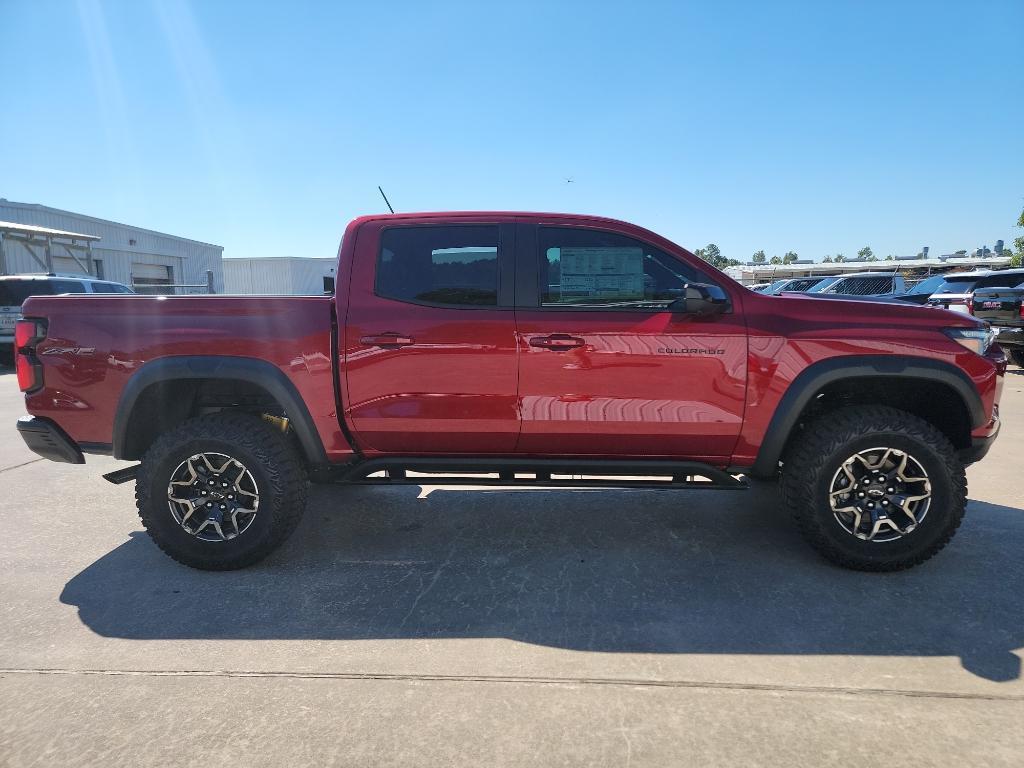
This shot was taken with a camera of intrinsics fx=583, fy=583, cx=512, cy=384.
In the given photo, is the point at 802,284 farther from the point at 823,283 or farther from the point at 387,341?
the point at 387,341

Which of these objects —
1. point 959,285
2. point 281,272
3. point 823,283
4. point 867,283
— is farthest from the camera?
point 281,272

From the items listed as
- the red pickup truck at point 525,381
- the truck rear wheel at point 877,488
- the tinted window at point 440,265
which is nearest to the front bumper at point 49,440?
the red pickup truck at point 525,381

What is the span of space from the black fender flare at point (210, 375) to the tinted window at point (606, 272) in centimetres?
148

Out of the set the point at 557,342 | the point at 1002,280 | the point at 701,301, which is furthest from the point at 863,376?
the point at 1002,280

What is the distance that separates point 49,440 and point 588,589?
306 centimetres

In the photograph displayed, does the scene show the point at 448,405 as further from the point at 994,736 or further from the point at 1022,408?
the point at 1022,408

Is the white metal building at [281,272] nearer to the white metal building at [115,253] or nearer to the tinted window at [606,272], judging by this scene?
the white metal building at [115,253]

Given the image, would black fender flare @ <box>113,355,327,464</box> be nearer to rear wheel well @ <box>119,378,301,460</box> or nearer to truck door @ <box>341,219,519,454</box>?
rear wheel well @ <box>119,378,301,460</box>

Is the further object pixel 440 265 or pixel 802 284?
pixel 802 284

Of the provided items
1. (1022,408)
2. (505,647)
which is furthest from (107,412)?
(1022,408)

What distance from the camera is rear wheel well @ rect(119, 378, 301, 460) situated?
3264mm

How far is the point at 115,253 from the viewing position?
91.4 ft

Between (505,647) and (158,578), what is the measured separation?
6.57 feet

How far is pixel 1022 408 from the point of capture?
7.43 meters
